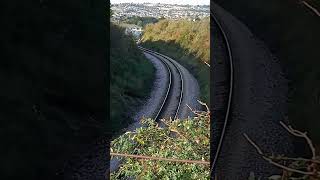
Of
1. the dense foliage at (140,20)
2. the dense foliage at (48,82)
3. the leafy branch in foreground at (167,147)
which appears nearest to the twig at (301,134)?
the dense foliage at (48,82)

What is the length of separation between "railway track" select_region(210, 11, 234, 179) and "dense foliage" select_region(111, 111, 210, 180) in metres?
0.96

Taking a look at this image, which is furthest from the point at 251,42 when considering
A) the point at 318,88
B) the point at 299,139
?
the point at 299,139

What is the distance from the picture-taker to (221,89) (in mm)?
1960

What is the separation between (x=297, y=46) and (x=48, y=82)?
106 cm

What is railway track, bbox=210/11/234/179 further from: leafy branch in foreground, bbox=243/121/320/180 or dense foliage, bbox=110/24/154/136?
dense foliage, bbox=110/24/154/136

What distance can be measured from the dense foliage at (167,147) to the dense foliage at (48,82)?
3.51 ft

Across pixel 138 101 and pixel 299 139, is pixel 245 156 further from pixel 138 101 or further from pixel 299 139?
pixel 138 101

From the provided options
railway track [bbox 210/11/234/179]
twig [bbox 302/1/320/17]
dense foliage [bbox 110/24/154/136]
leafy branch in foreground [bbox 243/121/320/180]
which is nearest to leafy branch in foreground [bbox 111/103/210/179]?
dense foliage [bbox 110/24/154/136]

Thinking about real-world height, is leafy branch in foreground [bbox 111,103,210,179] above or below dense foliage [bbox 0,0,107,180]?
below

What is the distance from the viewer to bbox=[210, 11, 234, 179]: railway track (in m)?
1.95

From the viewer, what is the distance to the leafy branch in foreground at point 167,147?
2979 millimetres

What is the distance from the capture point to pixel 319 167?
170 centimetres

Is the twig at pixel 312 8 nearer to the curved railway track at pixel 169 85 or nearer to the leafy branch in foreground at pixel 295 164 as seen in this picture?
the leafy branch in foreground at pixel 295 164

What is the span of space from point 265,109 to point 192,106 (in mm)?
1346
